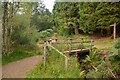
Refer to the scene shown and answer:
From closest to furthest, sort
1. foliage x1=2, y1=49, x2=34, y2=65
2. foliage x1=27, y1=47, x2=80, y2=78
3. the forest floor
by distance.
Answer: foliage x1=27, y1=47, x2=80, y2=78, the forest floor, foliage x1=2, y1=49, x2=34, y2=65

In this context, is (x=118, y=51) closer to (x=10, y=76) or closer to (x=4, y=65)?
(x=10, y=76)

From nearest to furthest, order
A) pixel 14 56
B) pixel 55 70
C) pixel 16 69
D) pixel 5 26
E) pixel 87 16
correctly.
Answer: pixel 55 70 → pixel 16 69 → pixel 14 56 → pixel 5 26 → pixel 87 16

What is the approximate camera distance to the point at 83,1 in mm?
16969

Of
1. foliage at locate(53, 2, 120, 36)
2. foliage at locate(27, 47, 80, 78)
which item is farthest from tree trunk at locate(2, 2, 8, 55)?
foliage at locate(53, 2, 120, 36)

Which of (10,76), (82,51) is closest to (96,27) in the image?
(82,51)

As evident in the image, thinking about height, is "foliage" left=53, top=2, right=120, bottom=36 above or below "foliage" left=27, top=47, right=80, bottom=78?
above

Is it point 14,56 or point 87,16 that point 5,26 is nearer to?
point 14,56

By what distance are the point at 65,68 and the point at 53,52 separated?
2146 mm

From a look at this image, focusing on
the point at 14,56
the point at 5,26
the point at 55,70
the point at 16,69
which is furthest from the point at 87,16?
the point at 55,70

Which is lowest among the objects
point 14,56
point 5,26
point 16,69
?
point 16,69

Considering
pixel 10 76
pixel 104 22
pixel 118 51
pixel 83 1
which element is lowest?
pixel 10 76

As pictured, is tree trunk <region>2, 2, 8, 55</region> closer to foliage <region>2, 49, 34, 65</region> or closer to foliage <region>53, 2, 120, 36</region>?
foliage <region>2, 49, 34, 65</region>

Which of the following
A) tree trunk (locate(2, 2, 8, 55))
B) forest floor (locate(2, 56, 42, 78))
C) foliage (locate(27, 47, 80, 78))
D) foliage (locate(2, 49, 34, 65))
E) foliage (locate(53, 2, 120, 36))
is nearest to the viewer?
foliage (locate(27, 47, 80, 78))

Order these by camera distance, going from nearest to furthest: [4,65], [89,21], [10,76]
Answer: [10,76] → [4,65] → [89,21]
